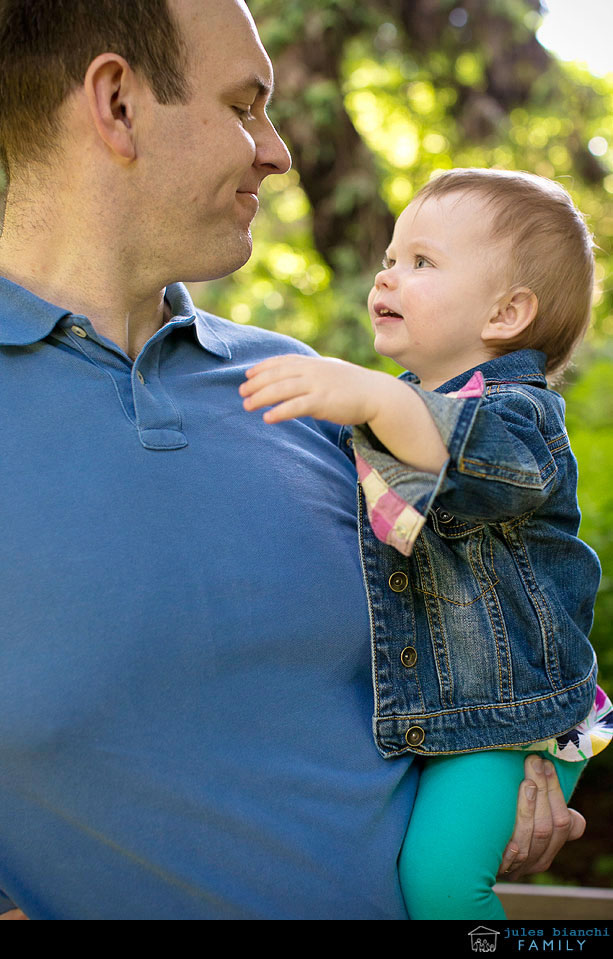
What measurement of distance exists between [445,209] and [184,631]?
896 mm

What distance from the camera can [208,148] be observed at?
65.1 inches

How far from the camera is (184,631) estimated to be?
4.37ft

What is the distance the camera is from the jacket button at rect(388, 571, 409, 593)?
1524mm

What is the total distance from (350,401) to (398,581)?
422 millimetres

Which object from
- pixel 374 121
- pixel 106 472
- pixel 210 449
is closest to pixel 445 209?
pixel 210 449

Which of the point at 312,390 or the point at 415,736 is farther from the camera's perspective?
the point at 415,736

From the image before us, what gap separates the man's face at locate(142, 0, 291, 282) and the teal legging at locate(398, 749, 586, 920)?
105 centimetres

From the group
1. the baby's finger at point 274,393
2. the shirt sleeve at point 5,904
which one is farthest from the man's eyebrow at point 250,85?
the shirt sleeve at point 5,904

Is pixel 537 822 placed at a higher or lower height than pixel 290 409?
lower

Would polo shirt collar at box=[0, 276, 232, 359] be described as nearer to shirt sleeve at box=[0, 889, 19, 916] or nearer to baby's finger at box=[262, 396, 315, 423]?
baby's finger at box=[262, 396, 315, 423]

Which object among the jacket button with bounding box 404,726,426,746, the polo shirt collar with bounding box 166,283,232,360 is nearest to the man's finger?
the jacket button with bounding box 404,726,426,746
